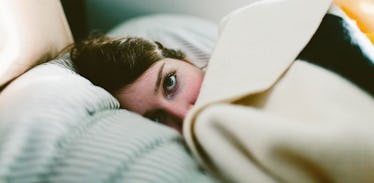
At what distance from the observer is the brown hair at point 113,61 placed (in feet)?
2.70

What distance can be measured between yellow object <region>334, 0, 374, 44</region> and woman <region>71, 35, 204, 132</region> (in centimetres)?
34

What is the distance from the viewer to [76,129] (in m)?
0.57

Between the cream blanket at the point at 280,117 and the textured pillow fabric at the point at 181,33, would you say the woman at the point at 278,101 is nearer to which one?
the cream blanket at the point at 280,117

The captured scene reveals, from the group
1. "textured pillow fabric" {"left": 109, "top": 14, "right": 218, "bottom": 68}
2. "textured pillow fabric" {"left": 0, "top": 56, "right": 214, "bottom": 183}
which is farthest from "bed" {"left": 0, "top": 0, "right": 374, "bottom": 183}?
"textured pillow fabric" {"left": 109, "top": 14, "right": 218, "bottom": 68}

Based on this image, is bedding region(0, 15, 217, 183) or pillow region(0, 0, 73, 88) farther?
pillow region(0, 0, 73, 88)

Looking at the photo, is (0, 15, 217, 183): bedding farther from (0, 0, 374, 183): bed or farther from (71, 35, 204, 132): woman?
(71, 35, 204, 132): woman

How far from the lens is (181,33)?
3.91 feet

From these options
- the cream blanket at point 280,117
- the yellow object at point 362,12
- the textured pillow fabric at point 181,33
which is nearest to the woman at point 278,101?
the cream blanket at point 280,117

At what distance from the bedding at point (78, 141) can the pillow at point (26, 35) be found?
0.06 m

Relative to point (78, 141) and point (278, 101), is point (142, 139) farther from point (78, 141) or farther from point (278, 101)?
point (278, 101)

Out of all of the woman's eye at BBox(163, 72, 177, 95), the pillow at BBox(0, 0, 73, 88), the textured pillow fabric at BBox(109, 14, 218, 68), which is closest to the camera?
the pillow at BBox(0, 0, 73, 88)

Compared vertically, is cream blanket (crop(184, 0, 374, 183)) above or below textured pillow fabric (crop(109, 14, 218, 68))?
above

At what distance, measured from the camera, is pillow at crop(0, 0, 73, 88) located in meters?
0.71

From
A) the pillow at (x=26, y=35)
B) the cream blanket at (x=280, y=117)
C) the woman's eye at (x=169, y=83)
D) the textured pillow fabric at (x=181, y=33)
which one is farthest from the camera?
the textured pillow fabric at (x=181, y=33)
